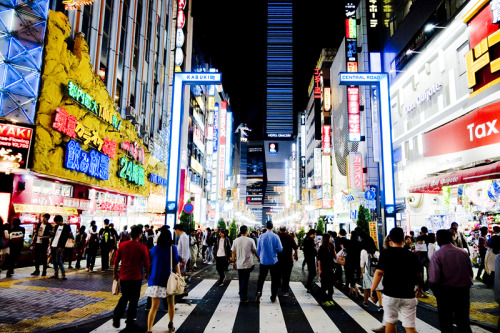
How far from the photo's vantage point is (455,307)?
204 inches

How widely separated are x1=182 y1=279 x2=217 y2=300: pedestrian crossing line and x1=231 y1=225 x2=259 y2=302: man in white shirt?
126 cm

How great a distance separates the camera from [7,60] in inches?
481

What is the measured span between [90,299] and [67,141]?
898 centimetres

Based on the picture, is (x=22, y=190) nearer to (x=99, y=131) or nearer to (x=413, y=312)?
(x=99, y=131)

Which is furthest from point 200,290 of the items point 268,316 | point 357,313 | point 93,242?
point 93,242

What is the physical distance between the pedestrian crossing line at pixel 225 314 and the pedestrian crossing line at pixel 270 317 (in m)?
0.57

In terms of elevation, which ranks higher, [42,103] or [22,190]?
[42,103]

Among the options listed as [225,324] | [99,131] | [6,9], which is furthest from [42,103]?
[225,324]

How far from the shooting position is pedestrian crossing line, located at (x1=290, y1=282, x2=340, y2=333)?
20.8ft

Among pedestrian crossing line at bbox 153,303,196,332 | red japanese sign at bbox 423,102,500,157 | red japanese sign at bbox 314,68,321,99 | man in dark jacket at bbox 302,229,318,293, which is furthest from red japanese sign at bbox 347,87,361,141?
pedestrian crossing line at bbox 153,303,196,332

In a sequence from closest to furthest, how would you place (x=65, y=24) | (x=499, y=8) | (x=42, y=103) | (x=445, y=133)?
(x=499, y=8) < (x=42, y=103) < (x=65, y=24) < (x=445, y=133)

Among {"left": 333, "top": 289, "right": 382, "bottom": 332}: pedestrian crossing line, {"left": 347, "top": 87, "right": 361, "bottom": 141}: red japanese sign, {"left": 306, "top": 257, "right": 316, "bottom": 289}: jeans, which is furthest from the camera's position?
{"left": 347, "top": 87, "right": 361, "bottom": 141}: red japanese sign

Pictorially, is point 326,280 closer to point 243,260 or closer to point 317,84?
point 243,260

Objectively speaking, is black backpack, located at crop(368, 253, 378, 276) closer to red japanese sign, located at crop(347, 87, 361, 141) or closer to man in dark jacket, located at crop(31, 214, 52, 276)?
man in dark jacket, located at crop(31, 214, 52, 276)
